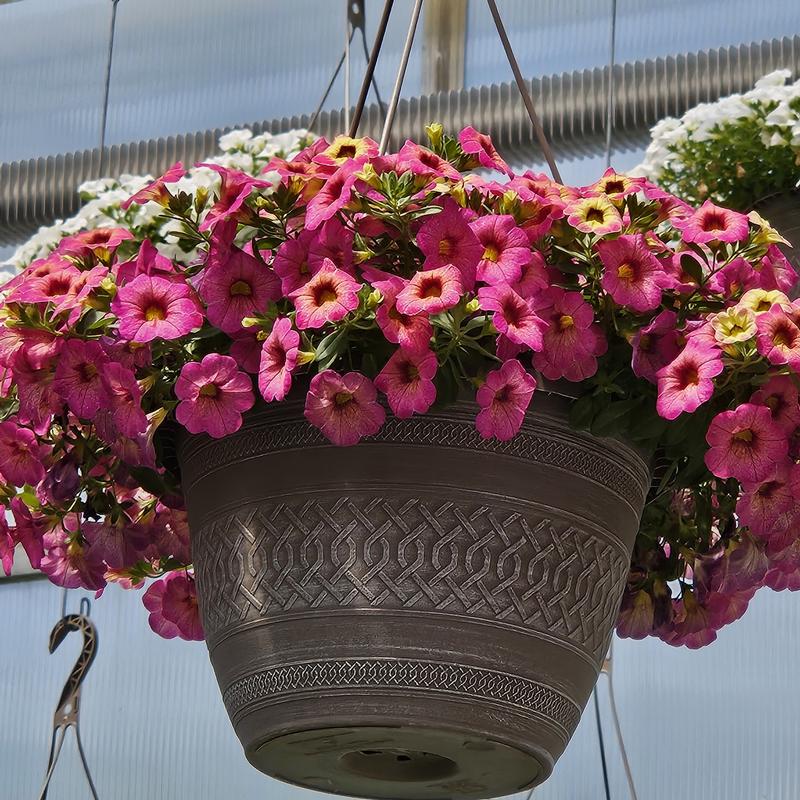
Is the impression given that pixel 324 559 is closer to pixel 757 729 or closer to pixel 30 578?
pixel 757 729

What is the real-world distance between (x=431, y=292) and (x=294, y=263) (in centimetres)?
10

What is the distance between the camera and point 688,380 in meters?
0.86

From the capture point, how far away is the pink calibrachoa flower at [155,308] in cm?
88

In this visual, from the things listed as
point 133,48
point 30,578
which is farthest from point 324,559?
point 133,48

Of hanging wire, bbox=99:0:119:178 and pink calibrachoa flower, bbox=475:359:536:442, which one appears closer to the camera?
pink calibrachoa flower, bbox=475:359:536:442

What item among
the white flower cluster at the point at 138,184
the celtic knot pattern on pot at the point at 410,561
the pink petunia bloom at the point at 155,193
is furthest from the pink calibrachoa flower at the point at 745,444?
the white flower cluster at the point at 138,184

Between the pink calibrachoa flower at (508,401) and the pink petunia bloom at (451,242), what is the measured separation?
0.06m

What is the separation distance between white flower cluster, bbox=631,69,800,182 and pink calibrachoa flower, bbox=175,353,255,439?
37.1 inches

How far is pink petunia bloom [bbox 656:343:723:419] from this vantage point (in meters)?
0.84

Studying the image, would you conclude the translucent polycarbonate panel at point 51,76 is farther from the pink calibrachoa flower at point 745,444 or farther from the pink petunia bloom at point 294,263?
the pink calibrachoa flower at point 745,444

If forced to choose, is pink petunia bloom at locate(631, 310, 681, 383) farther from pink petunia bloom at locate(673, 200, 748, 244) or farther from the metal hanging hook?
the metal hanging hook

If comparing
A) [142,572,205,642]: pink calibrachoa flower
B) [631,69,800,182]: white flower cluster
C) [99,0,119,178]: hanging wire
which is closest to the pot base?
[142,572,205,642]: pink calibrachoa flower

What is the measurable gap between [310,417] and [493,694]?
7.9 inches

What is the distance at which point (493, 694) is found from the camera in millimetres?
887
